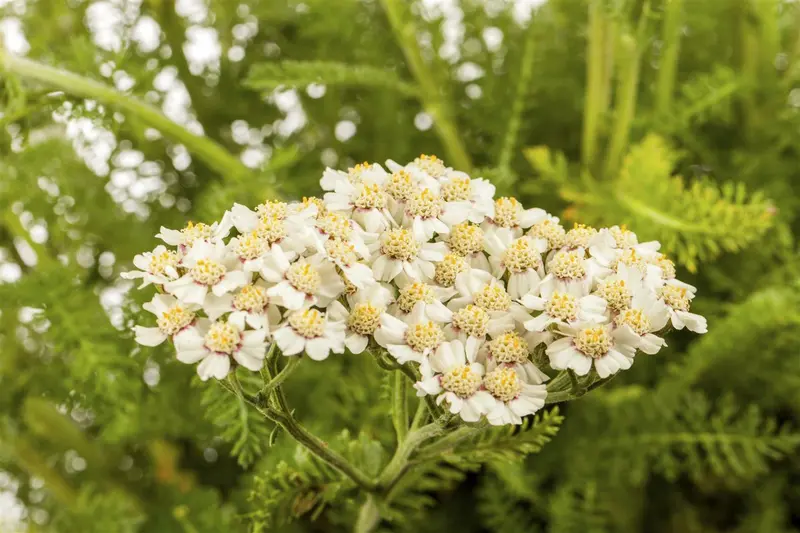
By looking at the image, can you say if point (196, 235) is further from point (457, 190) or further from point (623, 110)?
point (623, 110)

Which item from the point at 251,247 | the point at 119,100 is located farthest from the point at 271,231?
the point at 119,100

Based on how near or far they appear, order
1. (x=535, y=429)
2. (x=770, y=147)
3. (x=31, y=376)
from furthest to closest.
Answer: (x=770, y=147) < (x=31, y=376) < (x=535, y=429)

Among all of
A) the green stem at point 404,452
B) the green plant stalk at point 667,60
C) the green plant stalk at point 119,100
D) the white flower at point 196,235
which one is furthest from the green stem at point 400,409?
the green plant stalk at point 667,60

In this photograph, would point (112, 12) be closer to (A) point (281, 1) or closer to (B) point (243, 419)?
(A) point (281, 1)

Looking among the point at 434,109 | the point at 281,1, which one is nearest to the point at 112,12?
the point at 281,1

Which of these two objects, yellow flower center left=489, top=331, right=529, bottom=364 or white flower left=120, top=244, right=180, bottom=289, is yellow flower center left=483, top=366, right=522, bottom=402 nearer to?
yellow flower center left=489, top=331, right=529, bottom=364

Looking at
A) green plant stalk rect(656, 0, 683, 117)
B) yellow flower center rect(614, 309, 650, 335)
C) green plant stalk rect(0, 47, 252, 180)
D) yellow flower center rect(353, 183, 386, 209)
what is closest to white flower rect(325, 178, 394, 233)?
yellow flower center rect(353, 183, 386, 209)
